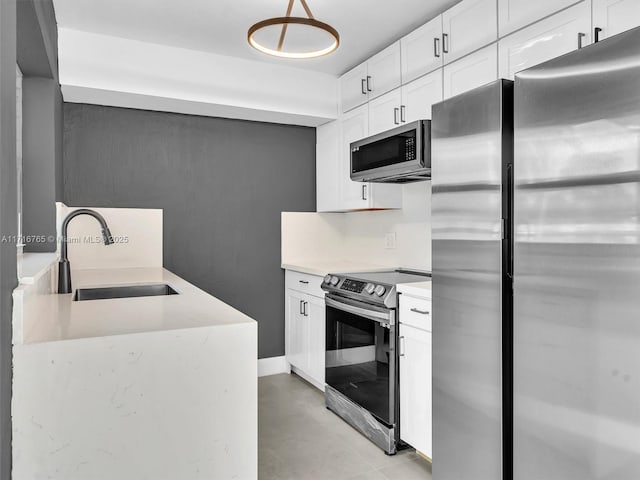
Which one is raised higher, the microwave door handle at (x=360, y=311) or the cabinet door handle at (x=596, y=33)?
the cabinet door handle at (x=596, y=33)

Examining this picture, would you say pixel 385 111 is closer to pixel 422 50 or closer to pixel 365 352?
pixel 422 50

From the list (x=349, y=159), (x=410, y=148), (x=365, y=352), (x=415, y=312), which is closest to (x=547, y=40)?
(x=410, y=148)

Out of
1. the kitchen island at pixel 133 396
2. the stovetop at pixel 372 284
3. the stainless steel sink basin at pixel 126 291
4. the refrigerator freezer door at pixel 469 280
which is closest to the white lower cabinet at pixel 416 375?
the stovetop at pixel 372 284

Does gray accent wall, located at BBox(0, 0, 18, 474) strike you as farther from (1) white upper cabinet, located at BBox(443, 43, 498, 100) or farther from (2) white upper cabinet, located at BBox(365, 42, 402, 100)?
(2) white upper cabinet, located at BBox(365, 42, 402, 100)

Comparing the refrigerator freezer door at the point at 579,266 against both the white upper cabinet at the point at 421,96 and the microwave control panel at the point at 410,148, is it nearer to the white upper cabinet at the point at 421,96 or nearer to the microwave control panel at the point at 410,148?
the microwave control panel at the point at 410,148

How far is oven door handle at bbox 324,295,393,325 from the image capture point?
2.51 meters

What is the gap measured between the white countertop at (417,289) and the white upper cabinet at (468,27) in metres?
1.23

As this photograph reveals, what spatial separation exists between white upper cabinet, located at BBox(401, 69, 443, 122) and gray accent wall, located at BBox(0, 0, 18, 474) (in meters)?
2.08

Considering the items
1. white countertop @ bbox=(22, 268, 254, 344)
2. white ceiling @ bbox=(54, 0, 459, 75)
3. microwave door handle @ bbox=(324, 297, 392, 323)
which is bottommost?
microwave door handle @ bbox=(324, 297, 392, 323)

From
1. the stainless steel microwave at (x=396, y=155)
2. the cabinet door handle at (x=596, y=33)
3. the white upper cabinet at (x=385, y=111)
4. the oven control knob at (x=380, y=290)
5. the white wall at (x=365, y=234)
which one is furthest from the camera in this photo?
the white wall at (x=365, y=234)

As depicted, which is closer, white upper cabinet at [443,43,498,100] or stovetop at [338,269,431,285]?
white upper cabinet at [443,43,498,100]

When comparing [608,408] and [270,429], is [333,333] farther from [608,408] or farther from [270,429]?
[608,408]

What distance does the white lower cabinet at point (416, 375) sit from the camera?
2262 mm

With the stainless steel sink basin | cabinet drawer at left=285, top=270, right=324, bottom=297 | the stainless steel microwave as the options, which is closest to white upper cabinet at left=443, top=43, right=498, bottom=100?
the stainless steel microwave
